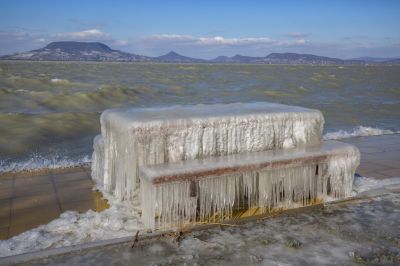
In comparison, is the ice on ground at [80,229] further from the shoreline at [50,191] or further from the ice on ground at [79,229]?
the shoreline at [50,191]

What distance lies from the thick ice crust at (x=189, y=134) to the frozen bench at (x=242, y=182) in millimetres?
138

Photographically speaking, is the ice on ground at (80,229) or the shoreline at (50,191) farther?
the shoreline at (50,191)

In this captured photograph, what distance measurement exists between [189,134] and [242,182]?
2.28 ft

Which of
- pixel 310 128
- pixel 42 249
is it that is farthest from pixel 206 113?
pixel 42 249

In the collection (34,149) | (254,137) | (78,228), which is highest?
(254,137)

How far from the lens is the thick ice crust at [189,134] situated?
3.78 metres

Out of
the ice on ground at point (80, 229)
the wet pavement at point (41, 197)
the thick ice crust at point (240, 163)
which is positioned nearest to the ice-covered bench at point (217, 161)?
the thick ice crust at point (240, 163)

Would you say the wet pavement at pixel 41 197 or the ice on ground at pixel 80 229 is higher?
the ice on ground at pixel 80 229

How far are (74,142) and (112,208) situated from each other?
293 inches

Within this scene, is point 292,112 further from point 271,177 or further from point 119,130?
point 119,130

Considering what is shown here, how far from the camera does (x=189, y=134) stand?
393 centimetres

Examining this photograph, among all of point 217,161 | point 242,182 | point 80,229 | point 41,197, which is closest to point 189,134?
point 217,161

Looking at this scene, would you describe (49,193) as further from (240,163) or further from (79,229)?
(240,163)

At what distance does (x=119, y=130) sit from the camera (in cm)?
400
